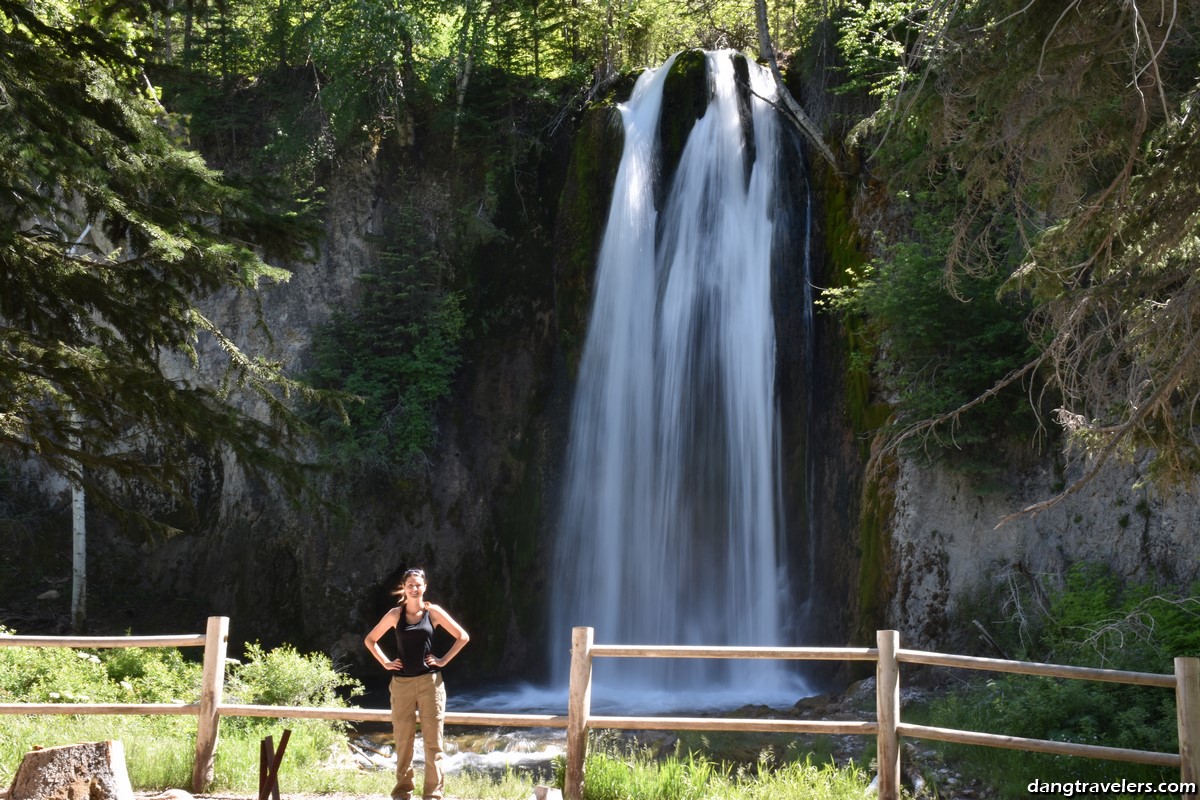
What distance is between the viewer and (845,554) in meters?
14.4

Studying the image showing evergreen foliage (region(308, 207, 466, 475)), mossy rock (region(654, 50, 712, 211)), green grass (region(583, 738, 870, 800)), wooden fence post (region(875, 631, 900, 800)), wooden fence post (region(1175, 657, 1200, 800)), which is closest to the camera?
wooden fence post (region(1175, 657, 1200, 800))

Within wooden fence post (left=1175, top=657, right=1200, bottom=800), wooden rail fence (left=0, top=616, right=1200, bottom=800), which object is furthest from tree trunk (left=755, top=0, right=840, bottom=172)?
wooden fence post (left=1175, top=657, right=1200, bottom=800)

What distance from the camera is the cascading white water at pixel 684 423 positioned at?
15211 millimetres

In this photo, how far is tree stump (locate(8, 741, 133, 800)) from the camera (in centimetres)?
555

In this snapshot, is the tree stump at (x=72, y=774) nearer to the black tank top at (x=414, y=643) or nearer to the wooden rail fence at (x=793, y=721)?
the wooden rail fence at (x=793, y=721)

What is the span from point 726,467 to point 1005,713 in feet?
22.3

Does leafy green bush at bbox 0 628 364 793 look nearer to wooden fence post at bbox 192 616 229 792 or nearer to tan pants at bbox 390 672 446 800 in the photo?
wooden fence post at bbox 192 616 229 792

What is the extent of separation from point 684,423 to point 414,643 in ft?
33.1

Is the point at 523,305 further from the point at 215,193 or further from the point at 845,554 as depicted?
the point at 215,193

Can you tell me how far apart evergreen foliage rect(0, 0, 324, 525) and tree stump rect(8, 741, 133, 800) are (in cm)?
248

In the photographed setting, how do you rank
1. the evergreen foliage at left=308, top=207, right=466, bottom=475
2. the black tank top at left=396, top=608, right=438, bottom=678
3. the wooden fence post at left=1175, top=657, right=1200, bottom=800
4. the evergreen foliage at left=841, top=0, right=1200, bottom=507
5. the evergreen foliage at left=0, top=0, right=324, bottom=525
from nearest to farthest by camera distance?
the wooden fence post at left=1175, top=657, right=1200, bottom=800, the evergreen foliage at left=841, top=0, right=1200, bottom=507, the black tank top at left=396, top=608, right=438, bottom=678, the evergreen foliage at left=0, top=0, right=324, bottom=525, the evergreen foliage at left=308, top=207, right=466, bottom=475

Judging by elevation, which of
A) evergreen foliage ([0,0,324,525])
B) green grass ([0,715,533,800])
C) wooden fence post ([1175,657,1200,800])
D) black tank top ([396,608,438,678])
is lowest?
green grass ([0,715,533,800])

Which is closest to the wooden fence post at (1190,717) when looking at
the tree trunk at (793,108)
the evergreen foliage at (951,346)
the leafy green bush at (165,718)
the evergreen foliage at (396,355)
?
the leafy green bush at (165,718)

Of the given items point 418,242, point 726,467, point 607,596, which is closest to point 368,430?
point 418,242
